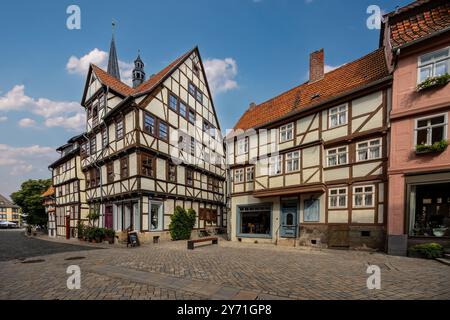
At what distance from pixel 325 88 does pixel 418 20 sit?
5253 mm

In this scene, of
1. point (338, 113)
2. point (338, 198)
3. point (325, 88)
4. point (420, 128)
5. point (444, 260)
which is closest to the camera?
point (444, 260)

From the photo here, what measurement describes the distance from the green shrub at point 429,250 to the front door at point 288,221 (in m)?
5.99

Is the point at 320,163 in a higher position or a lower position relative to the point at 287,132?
lower

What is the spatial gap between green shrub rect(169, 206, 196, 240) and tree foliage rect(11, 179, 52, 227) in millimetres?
28783

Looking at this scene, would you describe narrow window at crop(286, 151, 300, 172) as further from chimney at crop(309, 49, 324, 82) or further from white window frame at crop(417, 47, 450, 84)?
white window frame at crop(417, 47, 450, 84)

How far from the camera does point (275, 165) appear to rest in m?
15.4

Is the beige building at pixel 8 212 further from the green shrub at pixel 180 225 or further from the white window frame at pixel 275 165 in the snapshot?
the white window frame at pixel 275 165

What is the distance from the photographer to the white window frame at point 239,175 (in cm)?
1779

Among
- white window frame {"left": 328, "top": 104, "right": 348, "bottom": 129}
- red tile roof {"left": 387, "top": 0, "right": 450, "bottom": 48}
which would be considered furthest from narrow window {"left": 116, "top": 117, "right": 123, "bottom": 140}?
red tile roof {"left": 387, "top": 0, "right": 450, "bottom": 48}

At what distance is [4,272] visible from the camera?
304 inches

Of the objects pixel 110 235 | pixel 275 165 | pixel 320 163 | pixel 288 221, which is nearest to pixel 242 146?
pixel 275 165

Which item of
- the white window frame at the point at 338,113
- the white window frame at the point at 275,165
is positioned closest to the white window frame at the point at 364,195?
the white window frame at the point at 338,113

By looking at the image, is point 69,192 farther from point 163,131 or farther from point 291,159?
point 291,159
